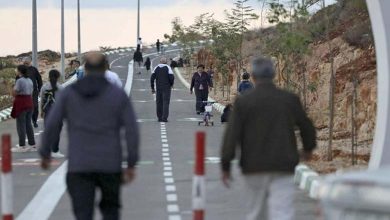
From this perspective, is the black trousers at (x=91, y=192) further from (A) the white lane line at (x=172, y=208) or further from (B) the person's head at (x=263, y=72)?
(A) the white lane line at (x=172, y=208)

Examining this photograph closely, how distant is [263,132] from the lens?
348 inches

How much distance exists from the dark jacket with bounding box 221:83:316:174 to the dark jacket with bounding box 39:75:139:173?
31.9 inches

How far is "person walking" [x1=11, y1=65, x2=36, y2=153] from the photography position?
20.2 m

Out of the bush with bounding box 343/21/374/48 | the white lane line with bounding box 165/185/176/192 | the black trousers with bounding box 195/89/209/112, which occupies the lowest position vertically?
the white lane line with bounding box 165/185/176/192

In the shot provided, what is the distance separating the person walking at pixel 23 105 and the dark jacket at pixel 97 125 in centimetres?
1150

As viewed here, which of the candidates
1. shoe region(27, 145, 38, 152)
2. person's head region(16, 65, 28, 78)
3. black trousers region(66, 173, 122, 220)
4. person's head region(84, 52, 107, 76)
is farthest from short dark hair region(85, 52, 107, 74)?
shoe region(27, 145, 38, 152)

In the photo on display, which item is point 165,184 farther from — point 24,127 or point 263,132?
point 263,132

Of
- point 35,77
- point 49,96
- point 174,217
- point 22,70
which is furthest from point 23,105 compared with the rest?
point 174,217

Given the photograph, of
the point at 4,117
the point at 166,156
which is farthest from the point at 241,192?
the point at 4,117

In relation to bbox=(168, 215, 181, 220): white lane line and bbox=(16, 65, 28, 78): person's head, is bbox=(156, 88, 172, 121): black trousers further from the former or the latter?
bbox=(168, 215, 181, 220): white lane line

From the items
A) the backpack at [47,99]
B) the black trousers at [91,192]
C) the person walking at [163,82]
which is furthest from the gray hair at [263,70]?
the person walking at [163,82]

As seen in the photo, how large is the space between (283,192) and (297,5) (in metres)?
13.7

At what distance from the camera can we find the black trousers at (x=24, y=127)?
2070cm

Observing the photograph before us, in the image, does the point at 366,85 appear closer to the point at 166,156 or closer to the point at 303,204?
the point at 166,156
